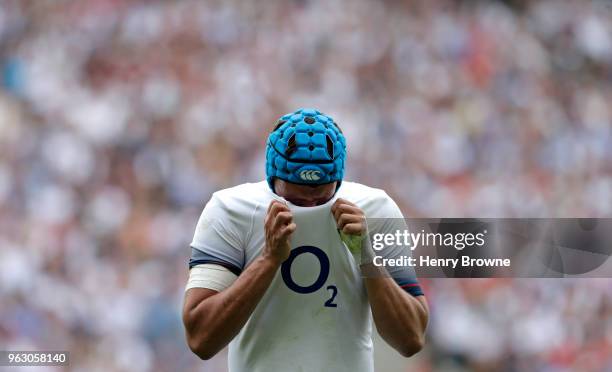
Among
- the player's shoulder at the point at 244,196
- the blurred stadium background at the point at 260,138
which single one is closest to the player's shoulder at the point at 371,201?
the player's shoulder at the point at 244,196

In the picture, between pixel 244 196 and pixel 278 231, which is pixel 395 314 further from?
pixel 244 196

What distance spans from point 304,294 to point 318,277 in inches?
2.2

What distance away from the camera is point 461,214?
25.7 ft

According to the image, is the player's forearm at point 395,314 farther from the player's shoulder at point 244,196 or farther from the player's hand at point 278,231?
the player's shoulder at point 244,196

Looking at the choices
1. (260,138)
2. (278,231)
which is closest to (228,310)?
(278,231)

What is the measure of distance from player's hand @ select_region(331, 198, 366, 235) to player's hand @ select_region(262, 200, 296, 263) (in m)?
0.12

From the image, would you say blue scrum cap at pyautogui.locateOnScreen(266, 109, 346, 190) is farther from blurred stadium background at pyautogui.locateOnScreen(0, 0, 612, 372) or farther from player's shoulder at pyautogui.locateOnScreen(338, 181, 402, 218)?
blurred stadium background at pyautogui.locateOnScreen(0, 0, 612, 372)

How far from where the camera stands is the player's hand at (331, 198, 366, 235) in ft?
7.76

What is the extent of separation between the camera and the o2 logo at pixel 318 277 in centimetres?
253

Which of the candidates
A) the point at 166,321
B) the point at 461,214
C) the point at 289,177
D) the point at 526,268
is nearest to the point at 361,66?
the point at 461,214

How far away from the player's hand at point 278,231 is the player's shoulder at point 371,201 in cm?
29

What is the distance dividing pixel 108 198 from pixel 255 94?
1.63 metres

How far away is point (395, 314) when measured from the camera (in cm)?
240

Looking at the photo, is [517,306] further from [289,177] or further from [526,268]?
[289,177]
